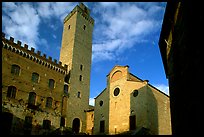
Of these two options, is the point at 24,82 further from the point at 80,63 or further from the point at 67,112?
the point at 80,63

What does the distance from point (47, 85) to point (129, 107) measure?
1126 cm

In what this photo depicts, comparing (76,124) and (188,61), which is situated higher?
(188,61)

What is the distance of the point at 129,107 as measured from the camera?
25594 millimetres

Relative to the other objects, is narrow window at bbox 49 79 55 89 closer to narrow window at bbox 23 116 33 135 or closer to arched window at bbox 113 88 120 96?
narrow window at bbox 23 116 33 135

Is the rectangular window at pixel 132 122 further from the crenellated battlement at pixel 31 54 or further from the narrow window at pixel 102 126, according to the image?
the crenellated battlement at pixel 31 54

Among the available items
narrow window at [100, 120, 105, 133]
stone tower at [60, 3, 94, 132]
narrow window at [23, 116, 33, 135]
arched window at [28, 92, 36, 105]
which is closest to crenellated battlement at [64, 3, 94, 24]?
stone tower at [60, 3, 94, 132]

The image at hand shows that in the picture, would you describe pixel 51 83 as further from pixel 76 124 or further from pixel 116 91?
pixel 116 91

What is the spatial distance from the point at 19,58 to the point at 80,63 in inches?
426

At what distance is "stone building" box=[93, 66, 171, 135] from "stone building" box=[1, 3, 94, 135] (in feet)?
15.3

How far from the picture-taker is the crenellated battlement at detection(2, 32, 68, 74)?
26141 millimetres

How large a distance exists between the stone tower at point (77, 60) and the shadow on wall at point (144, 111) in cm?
1000

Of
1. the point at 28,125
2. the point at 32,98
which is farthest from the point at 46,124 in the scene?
the point at 32,98

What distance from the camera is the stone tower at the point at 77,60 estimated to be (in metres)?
32.0

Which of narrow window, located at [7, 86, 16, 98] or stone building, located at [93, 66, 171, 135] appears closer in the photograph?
stone building, located at [93, 66, 171, 135]
